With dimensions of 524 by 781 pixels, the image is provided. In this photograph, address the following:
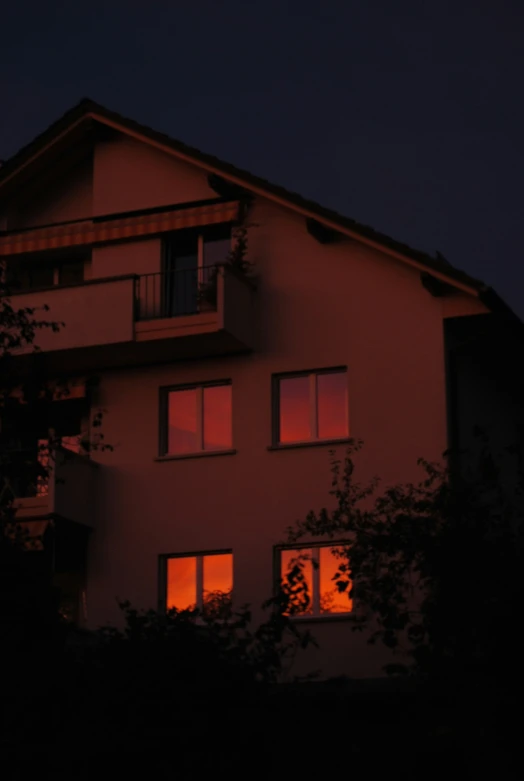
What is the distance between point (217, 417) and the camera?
90.8 ft

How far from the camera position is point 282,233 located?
91.9 feet

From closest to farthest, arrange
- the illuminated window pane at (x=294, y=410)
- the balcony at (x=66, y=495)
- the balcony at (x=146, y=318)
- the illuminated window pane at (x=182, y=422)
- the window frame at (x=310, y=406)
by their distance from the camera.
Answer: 1. the window frame at (x=310, y=406)
2. the balcony at (x=66, y=495)
3. the illuminated window pane at (x=294, y=410)
4. the balcony at (x=146, y=318)
5. the illuminated window pane at (x=182, y=422)

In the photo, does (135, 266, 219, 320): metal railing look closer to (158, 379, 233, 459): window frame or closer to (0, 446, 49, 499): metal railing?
(158, 379, 233, 459): window frame

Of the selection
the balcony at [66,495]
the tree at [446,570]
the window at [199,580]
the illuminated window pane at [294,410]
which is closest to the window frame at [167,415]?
the illuminated window pane at [294,410]

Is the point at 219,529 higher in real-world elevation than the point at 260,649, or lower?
higher

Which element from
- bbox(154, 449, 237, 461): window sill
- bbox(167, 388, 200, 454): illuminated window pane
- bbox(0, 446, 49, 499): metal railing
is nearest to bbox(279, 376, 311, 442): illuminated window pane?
bbox(154, 449, 237, 461): window sill

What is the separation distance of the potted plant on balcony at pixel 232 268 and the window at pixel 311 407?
1785mm

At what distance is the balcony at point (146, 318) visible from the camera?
88.7 feet

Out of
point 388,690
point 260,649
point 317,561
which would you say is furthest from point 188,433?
point 260,649

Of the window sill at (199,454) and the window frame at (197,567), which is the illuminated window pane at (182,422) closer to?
the window sill at (199,454)

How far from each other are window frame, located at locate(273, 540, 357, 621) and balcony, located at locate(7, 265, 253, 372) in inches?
144

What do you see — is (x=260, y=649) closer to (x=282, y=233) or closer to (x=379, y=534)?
(x=379, y=534)

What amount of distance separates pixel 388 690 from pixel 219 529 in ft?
15.4

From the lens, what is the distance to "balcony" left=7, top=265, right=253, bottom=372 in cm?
2705
